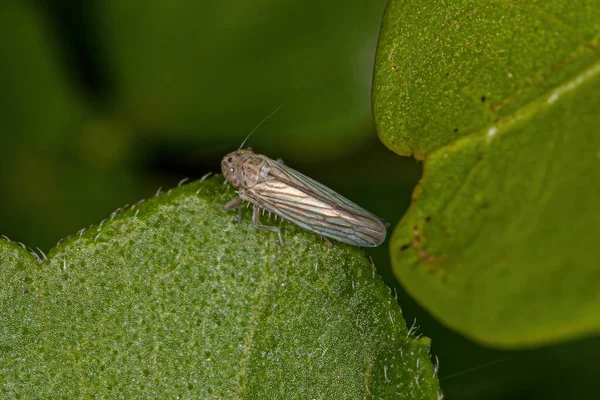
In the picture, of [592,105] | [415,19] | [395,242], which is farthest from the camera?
[415,19]

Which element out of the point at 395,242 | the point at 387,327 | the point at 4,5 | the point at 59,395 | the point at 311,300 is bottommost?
the point at 387,327

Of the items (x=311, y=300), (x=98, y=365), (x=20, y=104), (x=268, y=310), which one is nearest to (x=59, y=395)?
(x=98, y=365)

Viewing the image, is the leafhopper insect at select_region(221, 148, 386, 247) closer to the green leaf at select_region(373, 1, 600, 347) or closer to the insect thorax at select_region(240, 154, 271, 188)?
the insect thorax at select_region(240, 154, 271, 188)

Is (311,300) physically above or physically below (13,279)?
below

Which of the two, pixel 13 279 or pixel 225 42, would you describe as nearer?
pixel 13 279

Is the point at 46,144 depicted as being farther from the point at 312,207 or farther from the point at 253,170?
the point at 312,207

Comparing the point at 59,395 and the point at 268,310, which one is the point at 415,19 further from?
the point at 59,395

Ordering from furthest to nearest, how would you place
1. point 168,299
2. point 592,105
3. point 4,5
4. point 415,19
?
point 4,5
point 168,299
point 415,19
point 592,105

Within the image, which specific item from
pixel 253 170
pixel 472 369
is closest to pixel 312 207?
pixel 253 170
